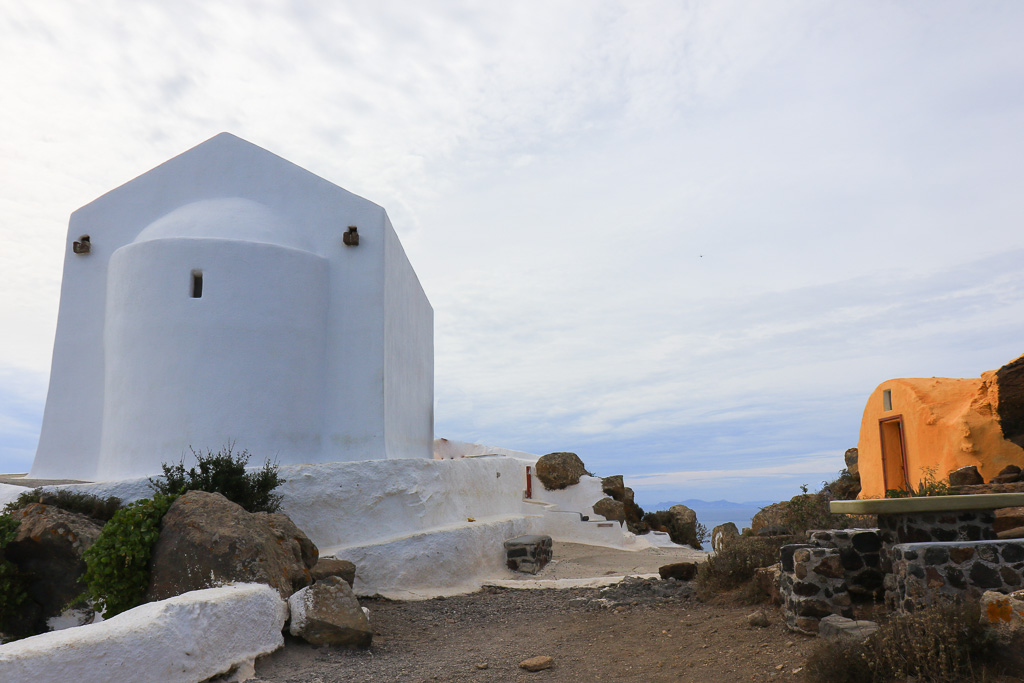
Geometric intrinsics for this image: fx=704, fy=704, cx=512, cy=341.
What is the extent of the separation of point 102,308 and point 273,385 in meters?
3.57

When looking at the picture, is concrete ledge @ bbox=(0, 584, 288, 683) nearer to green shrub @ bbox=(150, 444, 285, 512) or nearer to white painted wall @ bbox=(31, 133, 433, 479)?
green shrub @ bbox=(150, 444, 285, 512)

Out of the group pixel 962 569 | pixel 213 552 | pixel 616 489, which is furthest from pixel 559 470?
pixel 962 569

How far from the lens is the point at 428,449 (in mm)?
15234

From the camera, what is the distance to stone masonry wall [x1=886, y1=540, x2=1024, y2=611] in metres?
4.93

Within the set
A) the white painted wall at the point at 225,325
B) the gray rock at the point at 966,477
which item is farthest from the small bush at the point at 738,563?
the gray rock at the point at 966,477

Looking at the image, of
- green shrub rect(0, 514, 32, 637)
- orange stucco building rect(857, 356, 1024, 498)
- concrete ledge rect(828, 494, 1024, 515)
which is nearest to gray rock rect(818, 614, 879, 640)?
concrete ledge rect(828, 494, 1024, 515)

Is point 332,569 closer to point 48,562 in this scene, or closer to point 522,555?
point 48,562

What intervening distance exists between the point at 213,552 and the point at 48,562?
2.30m

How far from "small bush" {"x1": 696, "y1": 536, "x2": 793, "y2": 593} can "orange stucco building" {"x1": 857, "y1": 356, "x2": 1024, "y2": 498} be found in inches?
247

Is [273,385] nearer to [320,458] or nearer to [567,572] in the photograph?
[320,458]

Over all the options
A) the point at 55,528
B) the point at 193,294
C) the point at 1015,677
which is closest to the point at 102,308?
the point at 193,294

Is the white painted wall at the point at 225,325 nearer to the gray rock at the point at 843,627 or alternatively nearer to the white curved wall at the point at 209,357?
the white curved wall at the point at 209,357

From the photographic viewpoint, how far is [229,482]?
8.26 metres

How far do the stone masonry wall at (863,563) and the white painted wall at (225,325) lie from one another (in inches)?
267
